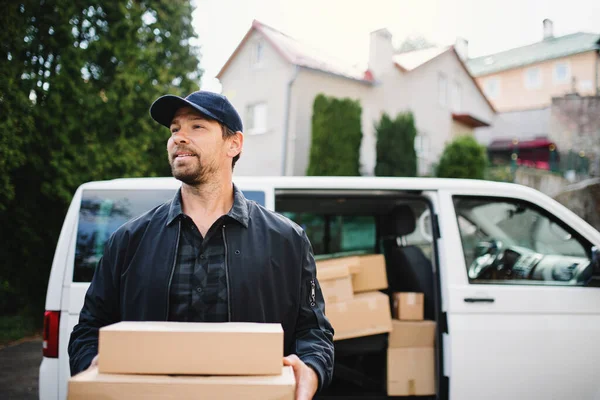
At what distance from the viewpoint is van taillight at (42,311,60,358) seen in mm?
2557

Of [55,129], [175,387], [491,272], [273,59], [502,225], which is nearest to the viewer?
[175,387]

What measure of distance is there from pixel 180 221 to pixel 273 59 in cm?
1560

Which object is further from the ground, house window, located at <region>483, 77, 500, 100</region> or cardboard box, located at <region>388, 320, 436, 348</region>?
house window, located at <region>483, 77, 500, 100</region>

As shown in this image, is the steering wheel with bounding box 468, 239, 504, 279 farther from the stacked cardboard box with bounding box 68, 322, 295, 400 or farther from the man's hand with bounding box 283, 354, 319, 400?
the stacked cardboard box with bounding box 68, 322, 295, 400

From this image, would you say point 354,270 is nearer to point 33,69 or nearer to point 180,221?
point 180,221

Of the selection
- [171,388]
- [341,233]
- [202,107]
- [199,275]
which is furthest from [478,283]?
[171,388]

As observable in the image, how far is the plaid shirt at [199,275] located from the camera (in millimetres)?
1595

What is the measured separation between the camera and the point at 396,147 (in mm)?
15078

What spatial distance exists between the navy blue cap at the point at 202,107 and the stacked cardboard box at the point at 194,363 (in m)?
0.81

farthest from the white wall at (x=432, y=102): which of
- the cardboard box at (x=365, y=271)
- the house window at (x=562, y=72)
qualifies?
the cardboard box at (x=365, y=271)

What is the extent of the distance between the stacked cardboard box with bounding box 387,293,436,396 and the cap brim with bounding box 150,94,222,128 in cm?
234

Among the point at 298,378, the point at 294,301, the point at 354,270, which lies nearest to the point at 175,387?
the point at 298,378

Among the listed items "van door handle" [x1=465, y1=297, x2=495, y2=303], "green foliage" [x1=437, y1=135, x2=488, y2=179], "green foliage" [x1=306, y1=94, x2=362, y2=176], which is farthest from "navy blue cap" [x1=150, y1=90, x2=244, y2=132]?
"green foliage" [x1=437, y1=135, x2=488, y2=179]

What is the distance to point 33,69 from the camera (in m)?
6.57
